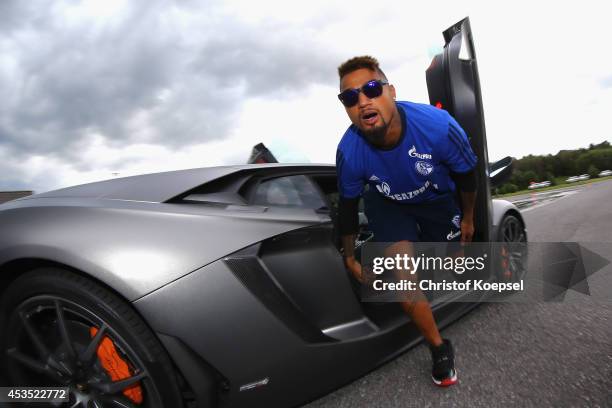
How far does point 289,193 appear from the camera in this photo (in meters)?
1.68

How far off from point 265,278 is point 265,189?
0.43 metres

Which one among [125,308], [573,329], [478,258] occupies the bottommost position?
[573,329]

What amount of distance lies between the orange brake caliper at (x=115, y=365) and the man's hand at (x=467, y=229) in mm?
1695

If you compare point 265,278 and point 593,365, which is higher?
point 265,278

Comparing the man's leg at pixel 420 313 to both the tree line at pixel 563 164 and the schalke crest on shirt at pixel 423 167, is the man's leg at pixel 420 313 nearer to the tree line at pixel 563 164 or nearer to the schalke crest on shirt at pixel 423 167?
the schalke crest on shirt at pixel 423 167

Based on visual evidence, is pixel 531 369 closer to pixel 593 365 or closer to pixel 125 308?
pixel 593 365

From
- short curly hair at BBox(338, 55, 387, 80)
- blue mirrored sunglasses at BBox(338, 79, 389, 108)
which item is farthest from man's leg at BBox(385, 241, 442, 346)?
short curly hair at BBox(338, 55, 387, 80)

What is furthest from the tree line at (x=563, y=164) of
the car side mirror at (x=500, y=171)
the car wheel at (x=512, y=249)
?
the car side mirror at (x=500, y=171)

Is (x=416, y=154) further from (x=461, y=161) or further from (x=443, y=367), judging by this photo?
(x=443, y=367)

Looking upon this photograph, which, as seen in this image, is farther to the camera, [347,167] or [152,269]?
[347,167]

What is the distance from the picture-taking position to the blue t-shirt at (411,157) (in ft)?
5.59

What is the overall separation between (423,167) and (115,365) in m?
1.52

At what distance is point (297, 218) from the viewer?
1469 mm

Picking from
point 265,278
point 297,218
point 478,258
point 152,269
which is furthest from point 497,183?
point 152,269
